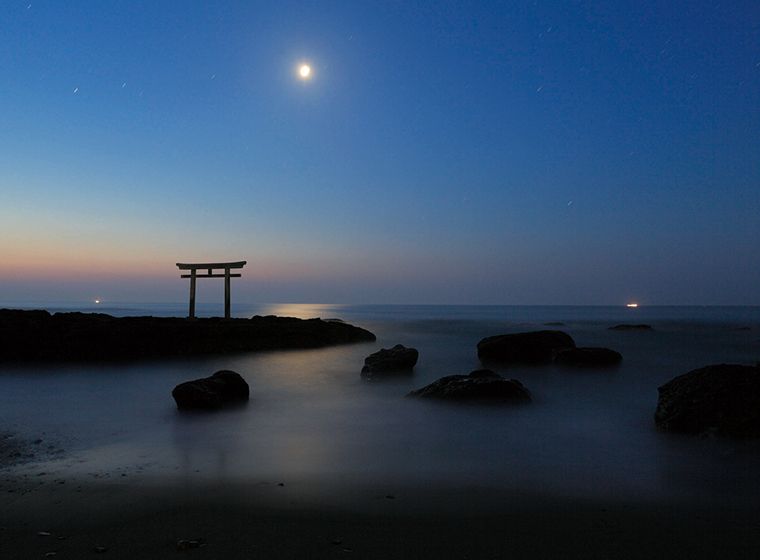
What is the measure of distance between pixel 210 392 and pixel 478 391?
542cm

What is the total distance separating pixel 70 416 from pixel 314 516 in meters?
7.19

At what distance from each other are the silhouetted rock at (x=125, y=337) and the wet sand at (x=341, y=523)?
1475 cm

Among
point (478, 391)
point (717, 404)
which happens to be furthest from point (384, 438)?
point (717, 404)

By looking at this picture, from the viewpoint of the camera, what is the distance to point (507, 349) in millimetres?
18172

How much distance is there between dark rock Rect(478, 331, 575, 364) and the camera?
17.6 m

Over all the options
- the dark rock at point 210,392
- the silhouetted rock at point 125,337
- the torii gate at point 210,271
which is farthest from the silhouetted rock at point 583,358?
the torii gate at point 210,271

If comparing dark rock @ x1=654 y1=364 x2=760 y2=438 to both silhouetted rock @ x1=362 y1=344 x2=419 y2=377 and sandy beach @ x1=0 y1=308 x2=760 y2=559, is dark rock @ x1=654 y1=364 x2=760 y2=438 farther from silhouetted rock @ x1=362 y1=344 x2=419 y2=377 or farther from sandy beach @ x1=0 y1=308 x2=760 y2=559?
silhouetted rock @ x1=362 y1=344 x2=419 y2=377

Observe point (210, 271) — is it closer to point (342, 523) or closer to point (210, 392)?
point (210, 392)

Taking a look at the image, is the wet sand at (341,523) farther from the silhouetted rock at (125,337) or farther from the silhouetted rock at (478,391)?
the silhouetted rock at (125,337)

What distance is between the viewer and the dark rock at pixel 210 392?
908 cm

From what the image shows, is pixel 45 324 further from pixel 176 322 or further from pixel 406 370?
pixel 406 370

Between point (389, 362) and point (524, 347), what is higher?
point (524, 347)

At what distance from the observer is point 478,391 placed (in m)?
9.80

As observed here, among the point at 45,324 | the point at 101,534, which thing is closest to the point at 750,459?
A: the point at 101,534
